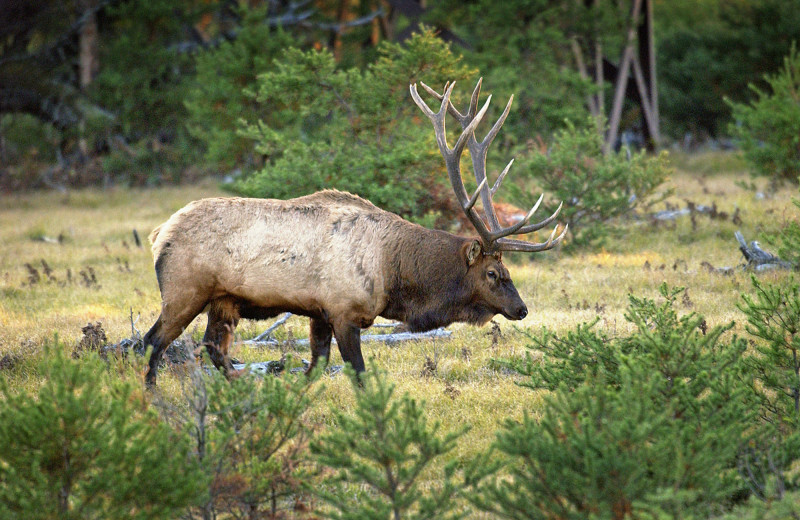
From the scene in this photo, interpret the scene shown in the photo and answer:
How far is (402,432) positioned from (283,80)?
8020mm

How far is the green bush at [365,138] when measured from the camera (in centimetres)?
1082

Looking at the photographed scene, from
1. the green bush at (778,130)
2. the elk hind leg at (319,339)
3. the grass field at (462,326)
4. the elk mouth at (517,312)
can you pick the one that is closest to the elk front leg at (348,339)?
the grass field at (462,326)

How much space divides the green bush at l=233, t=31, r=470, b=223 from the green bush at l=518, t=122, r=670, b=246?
1663 millimetres

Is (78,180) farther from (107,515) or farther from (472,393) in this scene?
(107,515)

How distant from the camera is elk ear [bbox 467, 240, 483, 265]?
22.5ft

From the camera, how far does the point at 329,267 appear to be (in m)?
6.66

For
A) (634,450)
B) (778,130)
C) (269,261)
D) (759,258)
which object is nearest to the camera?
(634,450)

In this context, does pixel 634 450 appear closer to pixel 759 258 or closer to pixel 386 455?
pixel 386 455

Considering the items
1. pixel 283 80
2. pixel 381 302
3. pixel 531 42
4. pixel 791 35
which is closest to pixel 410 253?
pixel 381 302

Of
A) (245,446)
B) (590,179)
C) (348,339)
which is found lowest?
(590,179)

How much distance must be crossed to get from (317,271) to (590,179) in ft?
20.9

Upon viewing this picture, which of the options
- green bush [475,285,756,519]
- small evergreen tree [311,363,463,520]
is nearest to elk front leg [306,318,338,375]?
small evergreen tree [311,363,463,520]

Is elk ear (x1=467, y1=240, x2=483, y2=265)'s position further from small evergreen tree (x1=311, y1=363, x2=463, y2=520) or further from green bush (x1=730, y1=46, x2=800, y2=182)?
green bush (x1=730, y1=46, x2=800, y2=182)

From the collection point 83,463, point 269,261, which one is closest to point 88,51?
point 269,261
